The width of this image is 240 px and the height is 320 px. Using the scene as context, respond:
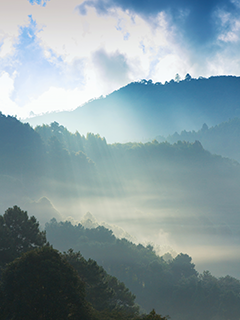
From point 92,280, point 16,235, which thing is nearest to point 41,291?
point 92,280

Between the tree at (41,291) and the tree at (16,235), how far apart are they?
1222 cm

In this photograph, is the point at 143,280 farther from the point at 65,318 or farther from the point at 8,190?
the point at 8,190

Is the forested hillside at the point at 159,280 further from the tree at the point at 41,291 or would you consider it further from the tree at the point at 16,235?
the tree at the point at 41,291

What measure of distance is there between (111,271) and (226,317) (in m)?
41.2

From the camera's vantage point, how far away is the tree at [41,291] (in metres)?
18.9

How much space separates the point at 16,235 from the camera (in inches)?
1411

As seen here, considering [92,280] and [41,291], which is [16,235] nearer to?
[92,280]

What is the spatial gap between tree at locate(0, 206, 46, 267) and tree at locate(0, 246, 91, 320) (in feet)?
40.1

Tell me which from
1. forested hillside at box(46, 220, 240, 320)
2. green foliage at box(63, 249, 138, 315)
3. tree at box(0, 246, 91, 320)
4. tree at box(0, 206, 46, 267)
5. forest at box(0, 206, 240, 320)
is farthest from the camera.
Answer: forested hillside at box(46, 220, 240, 320)

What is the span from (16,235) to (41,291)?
60.2ft

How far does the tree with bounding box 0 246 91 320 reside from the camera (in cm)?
1889

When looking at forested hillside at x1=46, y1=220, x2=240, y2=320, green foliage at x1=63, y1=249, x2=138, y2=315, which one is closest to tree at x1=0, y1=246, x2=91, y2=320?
green foliage at x1=63, y1=249, x2=138, y2=315

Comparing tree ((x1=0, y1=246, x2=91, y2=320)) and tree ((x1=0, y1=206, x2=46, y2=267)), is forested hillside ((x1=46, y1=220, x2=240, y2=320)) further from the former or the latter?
tree ((x1=0, y1=246, x2=91, y2=320))

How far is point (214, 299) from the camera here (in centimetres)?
9050
